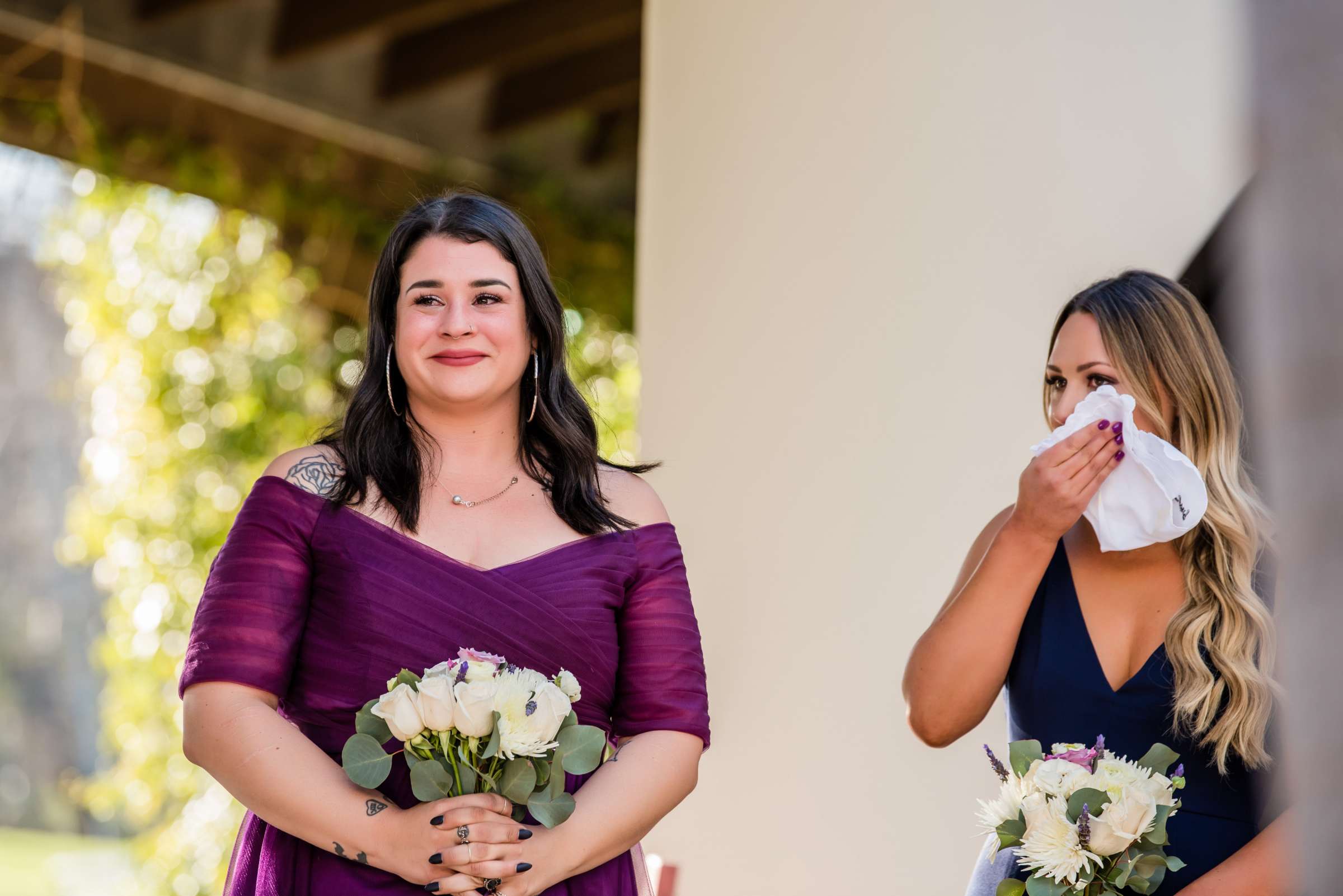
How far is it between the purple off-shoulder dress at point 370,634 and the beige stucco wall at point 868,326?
955 millimetres

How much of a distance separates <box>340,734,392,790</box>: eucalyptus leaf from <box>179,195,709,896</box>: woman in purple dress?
84 mm

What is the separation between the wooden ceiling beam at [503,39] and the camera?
5.95 meters

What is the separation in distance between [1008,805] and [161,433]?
5.02 m

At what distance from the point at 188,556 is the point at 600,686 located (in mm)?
4407

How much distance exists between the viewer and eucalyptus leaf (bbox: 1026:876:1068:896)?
176cm

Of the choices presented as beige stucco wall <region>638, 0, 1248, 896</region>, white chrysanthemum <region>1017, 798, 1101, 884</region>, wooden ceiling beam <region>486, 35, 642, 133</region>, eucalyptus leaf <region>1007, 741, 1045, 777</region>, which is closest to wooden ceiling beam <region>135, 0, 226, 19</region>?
wooden ceiling beam <region>486, 35, 642, 133</region>

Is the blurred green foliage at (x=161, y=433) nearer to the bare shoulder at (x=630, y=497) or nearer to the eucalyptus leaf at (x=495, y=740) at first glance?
the bare shoulder at (x=630, y=497)

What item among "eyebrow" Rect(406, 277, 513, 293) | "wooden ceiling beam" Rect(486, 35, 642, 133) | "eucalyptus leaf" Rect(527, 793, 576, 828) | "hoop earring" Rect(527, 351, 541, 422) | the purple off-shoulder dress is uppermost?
"wooden ceiling beam" Rect(486, 35, 642, 133)

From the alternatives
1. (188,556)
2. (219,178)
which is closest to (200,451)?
(188,556)

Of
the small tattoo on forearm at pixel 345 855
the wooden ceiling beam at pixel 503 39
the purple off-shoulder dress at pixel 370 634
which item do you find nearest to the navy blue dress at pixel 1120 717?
the purple off-shoulder dress at pixel 370 634

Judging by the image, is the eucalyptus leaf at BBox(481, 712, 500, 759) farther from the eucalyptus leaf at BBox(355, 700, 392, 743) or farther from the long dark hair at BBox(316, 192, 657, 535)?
the long dark hair at BBox(316, 192, 657, 535)

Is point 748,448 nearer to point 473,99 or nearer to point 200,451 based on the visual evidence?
point 200,451

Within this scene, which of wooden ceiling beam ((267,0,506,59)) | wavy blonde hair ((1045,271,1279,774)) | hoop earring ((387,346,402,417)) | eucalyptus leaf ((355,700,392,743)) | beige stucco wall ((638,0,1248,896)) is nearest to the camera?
eucalyptus leaf ((355,700,392,743))

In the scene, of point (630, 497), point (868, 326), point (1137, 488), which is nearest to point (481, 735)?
point (630, 497)
